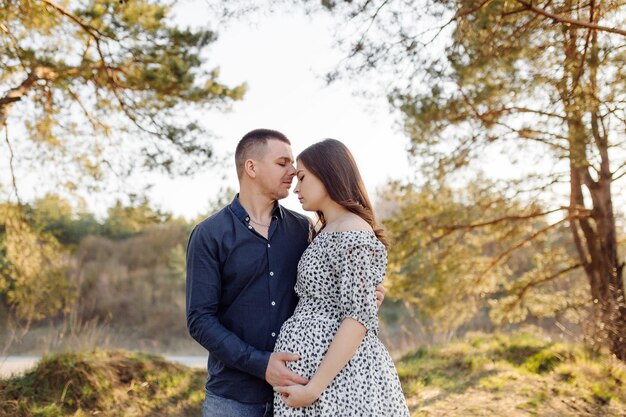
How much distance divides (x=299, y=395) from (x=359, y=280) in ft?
1.53

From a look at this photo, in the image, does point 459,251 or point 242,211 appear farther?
point 459,251

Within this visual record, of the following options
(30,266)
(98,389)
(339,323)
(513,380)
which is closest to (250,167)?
(339,323)

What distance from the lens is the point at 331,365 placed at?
7.72 ft

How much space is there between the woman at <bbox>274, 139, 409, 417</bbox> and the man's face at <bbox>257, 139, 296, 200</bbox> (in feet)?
0.44

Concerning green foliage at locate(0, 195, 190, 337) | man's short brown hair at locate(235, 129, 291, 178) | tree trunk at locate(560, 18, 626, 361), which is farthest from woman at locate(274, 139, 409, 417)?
green foliage at locate(0, 195, 190, 337)

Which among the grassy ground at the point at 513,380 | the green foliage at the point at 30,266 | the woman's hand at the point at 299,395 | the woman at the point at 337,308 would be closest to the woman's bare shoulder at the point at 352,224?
the woman at the point at 337,308

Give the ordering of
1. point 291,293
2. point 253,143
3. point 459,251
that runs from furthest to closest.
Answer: point 459,251 < point 253,143 < point 291,293

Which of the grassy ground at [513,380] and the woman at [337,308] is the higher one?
the woman at [337,308]

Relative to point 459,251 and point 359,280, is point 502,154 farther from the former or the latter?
point 359,280

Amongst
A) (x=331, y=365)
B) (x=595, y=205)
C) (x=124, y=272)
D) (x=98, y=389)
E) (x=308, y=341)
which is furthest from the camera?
(x=124, y=272)

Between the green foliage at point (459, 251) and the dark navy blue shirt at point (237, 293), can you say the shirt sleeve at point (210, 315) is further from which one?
the green foliage at point (459, 251)

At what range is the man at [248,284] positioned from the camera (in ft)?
8.22

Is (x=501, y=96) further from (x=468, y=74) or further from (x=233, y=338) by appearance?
(x=233, y=338)

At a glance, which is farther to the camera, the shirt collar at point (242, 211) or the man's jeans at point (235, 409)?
the shirt collar at point (242, 211)
